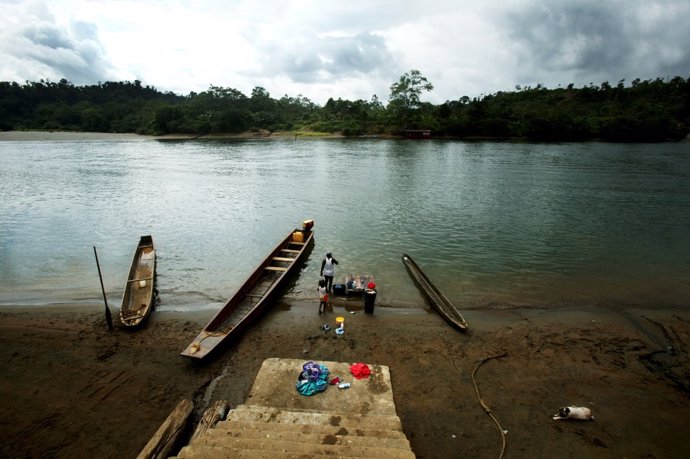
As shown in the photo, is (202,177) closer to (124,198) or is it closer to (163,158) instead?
(124,198)

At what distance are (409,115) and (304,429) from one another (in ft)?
338

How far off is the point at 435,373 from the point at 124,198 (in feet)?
98.0

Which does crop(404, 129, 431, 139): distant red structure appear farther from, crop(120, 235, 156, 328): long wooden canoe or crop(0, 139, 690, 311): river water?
crop(120, 235, 156, 328): long wooden canoe

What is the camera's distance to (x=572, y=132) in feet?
289

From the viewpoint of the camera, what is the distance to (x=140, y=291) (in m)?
12.8

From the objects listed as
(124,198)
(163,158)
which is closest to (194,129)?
(163,158)

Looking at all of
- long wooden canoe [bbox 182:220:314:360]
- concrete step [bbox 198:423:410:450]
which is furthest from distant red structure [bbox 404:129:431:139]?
concrete step [bbox 198:423:410:450]

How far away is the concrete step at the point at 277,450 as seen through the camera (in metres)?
5.09

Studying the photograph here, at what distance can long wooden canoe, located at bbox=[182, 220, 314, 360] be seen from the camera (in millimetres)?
9734

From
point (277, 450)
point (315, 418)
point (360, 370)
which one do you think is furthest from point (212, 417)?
point (360, 370)

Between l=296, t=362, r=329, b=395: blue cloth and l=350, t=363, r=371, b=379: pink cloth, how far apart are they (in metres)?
0.66

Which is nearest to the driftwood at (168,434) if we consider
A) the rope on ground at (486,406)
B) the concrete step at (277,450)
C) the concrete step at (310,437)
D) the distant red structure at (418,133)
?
the concrete step at (310,437)

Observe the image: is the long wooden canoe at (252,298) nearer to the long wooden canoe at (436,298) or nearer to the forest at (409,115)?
the long wooden canoe at (436,298)

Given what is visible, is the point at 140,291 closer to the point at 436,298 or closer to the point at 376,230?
the point at 436,298
